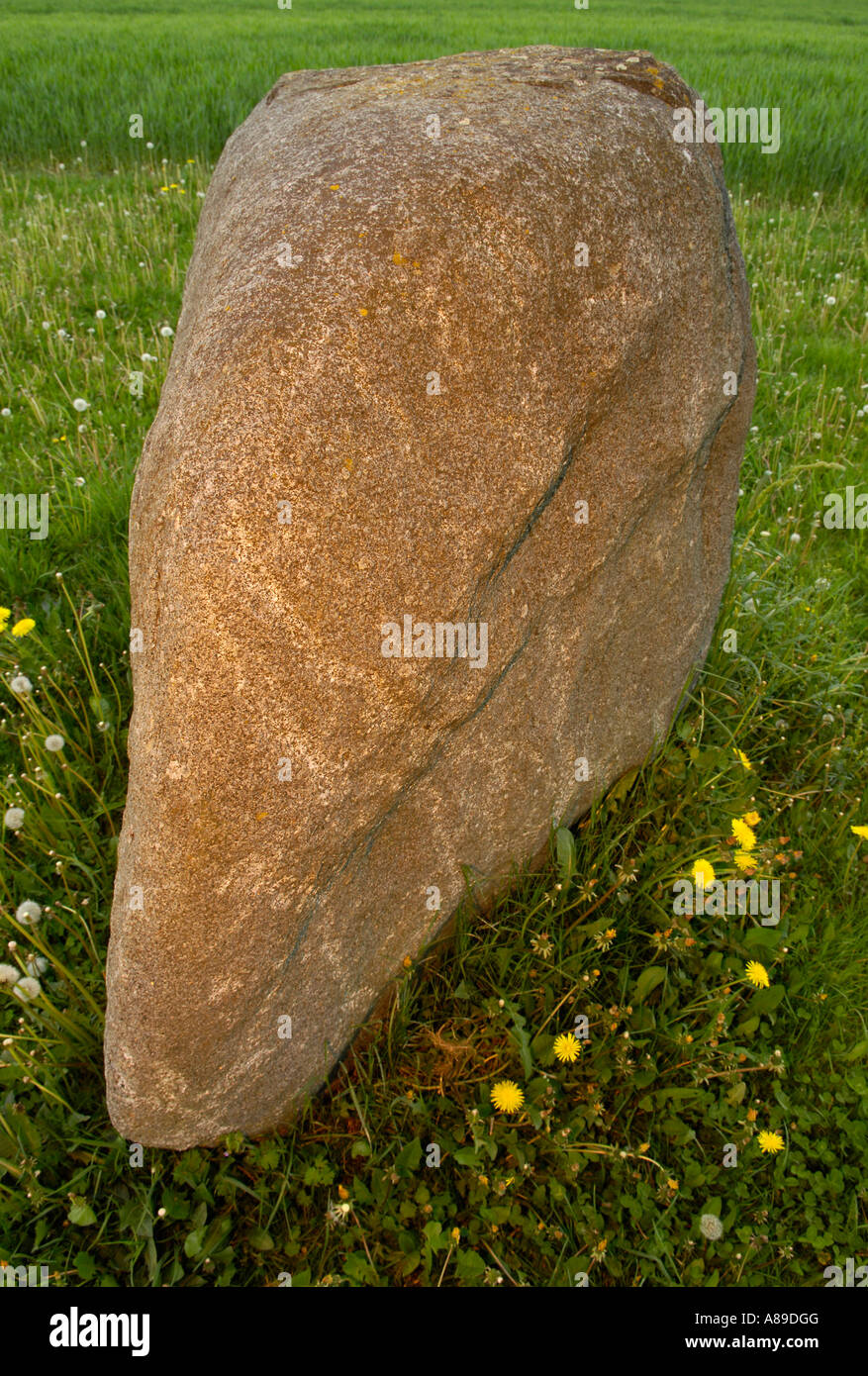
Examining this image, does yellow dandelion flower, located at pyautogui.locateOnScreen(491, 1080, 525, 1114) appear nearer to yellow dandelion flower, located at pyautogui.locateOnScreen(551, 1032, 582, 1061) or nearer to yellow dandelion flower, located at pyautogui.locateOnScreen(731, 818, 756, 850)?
yellow dandelion flower, located at pyautogui.locateOnScreen(551, 1032, 582, 1061)

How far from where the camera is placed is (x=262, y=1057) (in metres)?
2.04

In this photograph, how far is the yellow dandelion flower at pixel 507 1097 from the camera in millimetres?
2191

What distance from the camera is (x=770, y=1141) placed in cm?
225

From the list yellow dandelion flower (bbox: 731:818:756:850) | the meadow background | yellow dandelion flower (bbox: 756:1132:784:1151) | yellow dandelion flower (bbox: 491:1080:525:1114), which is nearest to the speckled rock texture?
the meadow background

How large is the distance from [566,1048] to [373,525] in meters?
1.37

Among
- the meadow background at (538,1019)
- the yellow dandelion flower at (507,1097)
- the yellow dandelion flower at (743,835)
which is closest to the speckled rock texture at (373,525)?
the meadow background at (538,1019)

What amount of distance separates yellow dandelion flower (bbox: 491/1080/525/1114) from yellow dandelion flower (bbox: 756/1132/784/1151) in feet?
1.94

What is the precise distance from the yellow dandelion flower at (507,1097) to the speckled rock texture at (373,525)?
370 millimetres

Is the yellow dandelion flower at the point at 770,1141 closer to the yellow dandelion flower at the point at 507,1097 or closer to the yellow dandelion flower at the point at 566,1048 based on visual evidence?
the yellow dandelion flower at the point at 566,1048

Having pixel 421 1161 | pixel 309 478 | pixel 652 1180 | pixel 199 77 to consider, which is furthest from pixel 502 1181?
pixel 199 77

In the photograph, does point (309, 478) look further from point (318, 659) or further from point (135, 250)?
point (135, 250)

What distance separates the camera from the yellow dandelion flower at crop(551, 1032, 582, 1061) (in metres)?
2.29

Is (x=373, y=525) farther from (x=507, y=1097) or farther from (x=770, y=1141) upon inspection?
(x=770, y=1141)

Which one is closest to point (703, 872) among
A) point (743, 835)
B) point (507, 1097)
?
point (743, 835)
